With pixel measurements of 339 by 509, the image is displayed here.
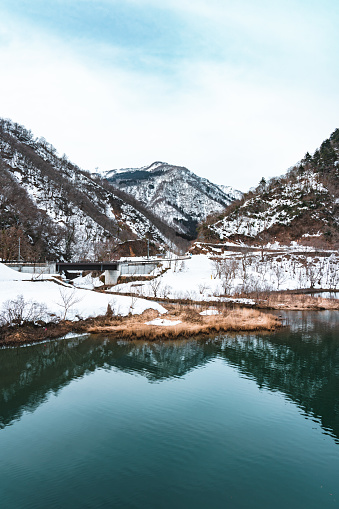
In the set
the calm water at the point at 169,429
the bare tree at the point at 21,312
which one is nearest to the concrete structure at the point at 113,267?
the bare tree at the point at 21,312

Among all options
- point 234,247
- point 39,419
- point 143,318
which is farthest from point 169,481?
point 234,247

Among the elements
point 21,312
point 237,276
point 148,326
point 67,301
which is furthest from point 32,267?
point 237,276

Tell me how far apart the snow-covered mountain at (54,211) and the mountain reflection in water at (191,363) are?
1769 inches

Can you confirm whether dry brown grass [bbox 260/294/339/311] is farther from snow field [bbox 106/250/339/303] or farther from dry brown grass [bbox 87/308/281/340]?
dry brown grass [bbox 87/308/281/340]

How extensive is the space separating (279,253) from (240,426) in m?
61.2

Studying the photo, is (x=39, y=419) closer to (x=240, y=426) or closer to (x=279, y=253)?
(x=240, y=426)

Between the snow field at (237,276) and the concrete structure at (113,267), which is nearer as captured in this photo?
the snow field at (237,276)

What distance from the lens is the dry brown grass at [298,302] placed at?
43.8 metres

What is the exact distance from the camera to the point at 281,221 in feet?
291

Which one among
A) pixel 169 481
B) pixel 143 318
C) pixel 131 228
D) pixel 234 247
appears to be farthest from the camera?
pixel 131 228

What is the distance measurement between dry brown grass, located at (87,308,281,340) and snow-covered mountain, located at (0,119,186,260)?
4079cm

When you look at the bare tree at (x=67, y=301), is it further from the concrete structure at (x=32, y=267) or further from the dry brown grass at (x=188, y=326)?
the concrete structure at (x=32, y=267)

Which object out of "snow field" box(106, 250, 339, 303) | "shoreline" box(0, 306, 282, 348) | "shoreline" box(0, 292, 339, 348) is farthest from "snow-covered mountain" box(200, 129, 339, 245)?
"shoreline" box(0, 306, 282, 348)

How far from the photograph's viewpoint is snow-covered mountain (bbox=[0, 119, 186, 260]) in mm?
100125
